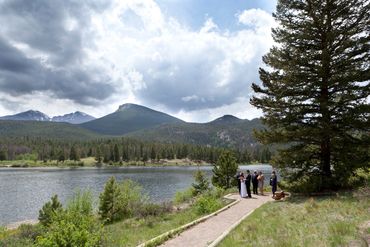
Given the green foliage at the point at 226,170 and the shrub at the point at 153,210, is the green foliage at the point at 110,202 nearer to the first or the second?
the shrub at the point at 153,210

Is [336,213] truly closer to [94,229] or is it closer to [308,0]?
[94,229]

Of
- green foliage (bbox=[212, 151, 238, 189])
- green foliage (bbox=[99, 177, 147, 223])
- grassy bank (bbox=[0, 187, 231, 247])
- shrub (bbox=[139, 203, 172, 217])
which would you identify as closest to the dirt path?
grassy bank (bbox=[0, 187, 231, 247])

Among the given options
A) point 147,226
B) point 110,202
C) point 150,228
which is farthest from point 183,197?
point 150,228

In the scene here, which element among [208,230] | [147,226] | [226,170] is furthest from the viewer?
[226,170]

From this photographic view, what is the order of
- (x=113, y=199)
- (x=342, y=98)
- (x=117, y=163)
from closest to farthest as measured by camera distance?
(x=342, y=98) → (x=113, y=199) → (x=117, y=163)

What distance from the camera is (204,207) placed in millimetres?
22125

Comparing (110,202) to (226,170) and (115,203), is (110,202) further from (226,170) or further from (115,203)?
(226,170)

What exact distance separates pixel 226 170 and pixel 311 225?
3931cm

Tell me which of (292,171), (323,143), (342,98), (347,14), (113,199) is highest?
(347,14)

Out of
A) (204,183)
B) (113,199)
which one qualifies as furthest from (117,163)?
(113,199)

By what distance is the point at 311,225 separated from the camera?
1350 centimetres

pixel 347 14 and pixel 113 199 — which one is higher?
pixel 347 14

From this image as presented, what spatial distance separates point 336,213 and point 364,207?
1487mm

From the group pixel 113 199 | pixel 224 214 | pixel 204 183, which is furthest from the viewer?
pixel 204 183
